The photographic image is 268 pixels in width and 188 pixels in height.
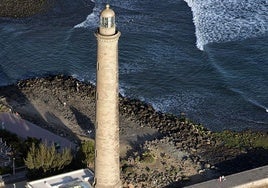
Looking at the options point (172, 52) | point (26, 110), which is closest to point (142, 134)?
point (26, 110)

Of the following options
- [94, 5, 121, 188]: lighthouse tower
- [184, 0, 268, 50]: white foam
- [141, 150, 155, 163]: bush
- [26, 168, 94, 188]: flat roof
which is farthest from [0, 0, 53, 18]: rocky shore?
[94, 5, 121, 188]: lighthouse tower

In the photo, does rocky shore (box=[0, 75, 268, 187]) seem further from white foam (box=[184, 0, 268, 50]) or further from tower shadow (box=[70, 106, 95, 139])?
white foam (box=[184, 0, 268, 50])

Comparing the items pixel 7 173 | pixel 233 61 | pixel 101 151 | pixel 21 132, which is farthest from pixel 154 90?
pixel 101 151

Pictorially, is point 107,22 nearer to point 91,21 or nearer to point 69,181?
point 69,181

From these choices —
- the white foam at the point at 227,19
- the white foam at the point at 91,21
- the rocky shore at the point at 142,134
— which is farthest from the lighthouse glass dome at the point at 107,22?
the white foam at the point at 91,21

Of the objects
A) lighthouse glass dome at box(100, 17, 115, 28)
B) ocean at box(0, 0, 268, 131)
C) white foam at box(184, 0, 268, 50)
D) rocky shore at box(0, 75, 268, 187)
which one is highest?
lighthouse glass dome at box(100, 17, 115, 28)

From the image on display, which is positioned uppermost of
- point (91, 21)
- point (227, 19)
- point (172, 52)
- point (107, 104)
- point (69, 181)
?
point (107, 104)

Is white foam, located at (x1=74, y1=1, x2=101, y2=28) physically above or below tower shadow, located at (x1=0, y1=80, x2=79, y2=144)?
above
